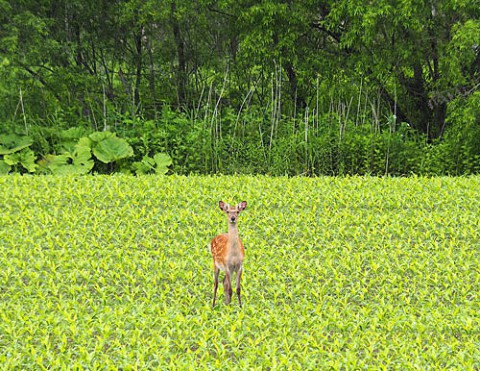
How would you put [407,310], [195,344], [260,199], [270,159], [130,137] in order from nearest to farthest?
1. [195,344]
2. [407,310]
3. [260,199]
4. [270,159]
5. [130,137]

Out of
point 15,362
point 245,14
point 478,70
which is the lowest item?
point 15,362

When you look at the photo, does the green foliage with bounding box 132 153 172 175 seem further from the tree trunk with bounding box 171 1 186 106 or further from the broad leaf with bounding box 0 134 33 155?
the tree trunk with bounding box 171 1 186 106

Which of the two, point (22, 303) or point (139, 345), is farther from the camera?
point (22, 303)

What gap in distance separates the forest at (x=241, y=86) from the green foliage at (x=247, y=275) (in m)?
1.62

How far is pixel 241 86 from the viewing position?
11328mm

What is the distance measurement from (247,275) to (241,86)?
6.67 metres

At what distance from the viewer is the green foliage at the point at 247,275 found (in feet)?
13.1

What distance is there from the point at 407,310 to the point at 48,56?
7521 mm

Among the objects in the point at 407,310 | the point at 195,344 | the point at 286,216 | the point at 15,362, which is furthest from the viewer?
the point at 286,216

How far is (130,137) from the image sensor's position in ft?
32.6

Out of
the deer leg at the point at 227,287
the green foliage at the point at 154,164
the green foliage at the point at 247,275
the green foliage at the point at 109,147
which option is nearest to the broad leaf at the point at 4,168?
the green foliage at the point at 109,147

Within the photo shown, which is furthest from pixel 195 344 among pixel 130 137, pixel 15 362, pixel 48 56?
pixel 48 56

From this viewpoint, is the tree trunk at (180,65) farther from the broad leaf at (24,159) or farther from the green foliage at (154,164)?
the broad leaf at (24,159)

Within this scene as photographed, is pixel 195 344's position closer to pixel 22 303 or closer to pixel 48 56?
pixel 22 303
